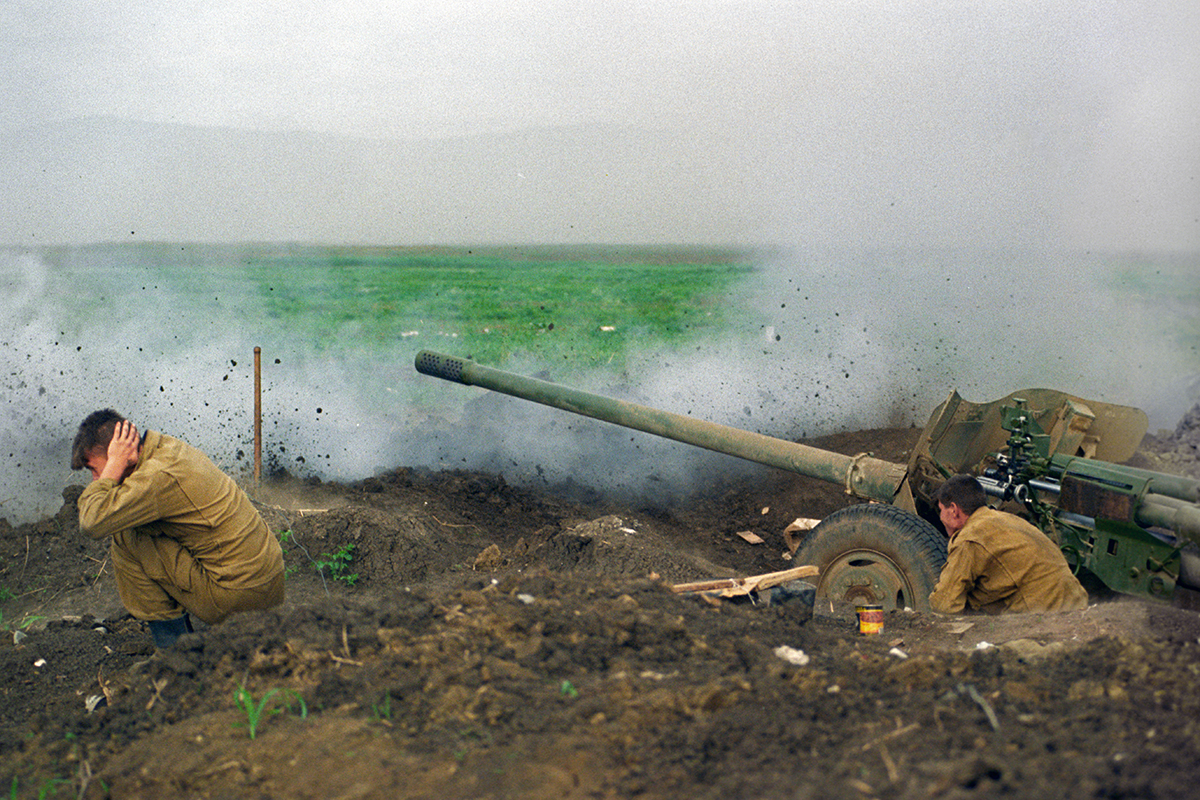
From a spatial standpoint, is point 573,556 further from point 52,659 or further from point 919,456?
point 52,659

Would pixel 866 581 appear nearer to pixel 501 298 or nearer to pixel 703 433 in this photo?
pixel 703 433

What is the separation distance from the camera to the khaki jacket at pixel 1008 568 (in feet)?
15.1

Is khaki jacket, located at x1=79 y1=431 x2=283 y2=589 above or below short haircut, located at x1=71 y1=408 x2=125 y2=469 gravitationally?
below

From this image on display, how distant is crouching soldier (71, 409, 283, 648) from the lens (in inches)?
172

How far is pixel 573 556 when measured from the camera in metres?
6.12

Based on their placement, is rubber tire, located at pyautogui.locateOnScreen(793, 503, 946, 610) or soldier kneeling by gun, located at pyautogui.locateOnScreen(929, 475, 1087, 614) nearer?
soldier kneeling by gun, located at pyautogui.locateOnScreen(929, 475, 1087, 614)

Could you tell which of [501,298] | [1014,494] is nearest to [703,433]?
[1014,494]

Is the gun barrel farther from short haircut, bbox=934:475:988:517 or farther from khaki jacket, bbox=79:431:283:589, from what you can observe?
khaki jacket, bbox=79:431:283:589

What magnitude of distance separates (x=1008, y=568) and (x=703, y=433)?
243 centimetres

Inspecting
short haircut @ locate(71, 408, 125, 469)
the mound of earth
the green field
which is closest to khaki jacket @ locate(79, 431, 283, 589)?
short haircut @ locate(71, 408, 125, 469)

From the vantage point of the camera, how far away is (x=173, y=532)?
461 centimetres

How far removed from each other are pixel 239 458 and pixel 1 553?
244cm

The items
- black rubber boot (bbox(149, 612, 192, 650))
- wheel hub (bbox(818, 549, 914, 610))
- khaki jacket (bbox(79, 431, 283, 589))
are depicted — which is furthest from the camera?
wheel hub (bbox(818, 549, 914, 610))

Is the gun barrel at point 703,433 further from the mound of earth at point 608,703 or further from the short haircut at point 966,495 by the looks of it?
the mound of earth at point 608,703
